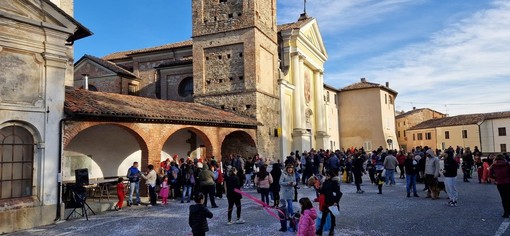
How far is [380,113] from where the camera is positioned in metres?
43.2

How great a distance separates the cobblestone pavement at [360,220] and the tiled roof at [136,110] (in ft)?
11.0

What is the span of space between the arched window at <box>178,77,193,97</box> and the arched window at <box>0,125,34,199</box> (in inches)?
638

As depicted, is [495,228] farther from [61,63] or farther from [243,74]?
[243,74]

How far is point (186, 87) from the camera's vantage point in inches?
1067

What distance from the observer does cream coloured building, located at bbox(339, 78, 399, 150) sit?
43.4 meters

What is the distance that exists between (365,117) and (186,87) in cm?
2417

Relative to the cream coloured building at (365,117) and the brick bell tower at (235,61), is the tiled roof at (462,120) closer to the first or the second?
the cream coloured building at (365,117)

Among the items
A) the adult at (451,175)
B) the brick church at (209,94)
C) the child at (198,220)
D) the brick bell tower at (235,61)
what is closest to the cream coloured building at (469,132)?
the brick church at (209,94)

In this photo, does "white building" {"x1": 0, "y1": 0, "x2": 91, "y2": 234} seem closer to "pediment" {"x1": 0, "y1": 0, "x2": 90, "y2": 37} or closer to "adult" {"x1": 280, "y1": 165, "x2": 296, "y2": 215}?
"pediment" {"x1": 0, "y1": 0, "x2": 90, "y2": 37}

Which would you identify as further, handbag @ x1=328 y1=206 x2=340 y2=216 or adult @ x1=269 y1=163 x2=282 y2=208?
adult @ x1=269 y1=163 x2=282 y2=208

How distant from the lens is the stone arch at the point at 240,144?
23259 mm

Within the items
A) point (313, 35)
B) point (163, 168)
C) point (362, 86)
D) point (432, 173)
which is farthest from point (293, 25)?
point (432, 173)

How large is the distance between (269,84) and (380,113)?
21495mm

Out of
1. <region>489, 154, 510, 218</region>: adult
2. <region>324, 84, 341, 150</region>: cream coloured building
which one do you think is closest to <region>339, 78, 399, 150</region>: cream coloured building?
<region>324, 84, 341, 150</region>: cream coloured building
